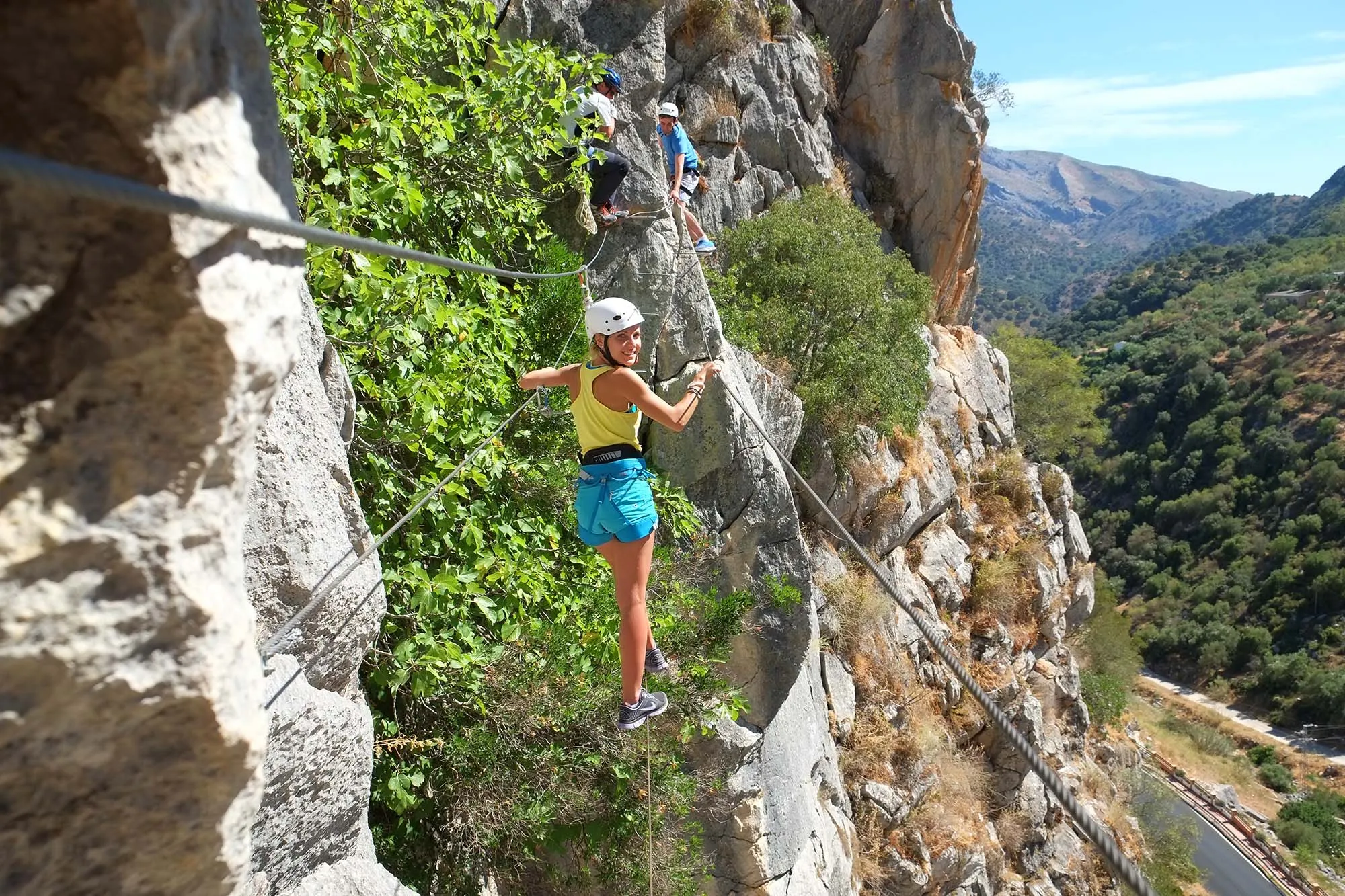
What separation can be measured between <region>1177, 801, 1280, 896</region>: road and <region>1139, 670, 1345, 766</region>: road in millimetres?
12162

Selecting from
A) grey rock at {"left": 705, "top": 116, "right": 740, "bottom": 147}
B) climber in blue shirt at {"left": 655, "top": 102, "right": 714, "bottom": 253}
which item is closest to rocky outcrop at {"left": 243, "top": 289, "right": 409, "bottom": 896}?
climber in blue shirt at {"left": 655, "top": 102, "right": 714, "bottom": 253}

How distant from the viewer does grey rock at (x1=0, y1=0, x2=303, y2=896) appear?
1253 mm

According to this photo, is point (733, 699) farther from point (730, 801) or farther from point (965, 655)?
point (965, 655)

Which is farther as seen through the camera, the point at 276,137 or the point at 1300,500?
the point at 1300,500

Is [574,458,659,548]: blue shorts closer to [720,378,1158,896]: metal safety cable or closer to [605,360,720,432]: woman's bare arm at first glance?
[605,360,720,432]: woman's bare arm

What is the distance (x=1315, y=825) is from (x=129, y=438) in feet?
168

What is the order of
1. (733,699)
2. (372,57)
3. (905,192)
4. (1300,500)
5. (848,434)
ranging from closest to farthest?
(372,57), (733,699), (848,434), (905,192), (1300,500)

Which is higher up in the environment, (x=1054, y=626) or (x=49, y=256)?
(x=49, y=256)

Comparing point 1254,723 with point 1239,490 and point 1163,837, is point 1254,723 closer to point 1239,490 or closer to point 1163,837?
point 1239,490

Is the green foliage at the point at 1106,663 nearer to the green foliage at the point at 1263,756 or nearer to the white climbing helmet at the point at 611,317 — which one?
the green foliage at the point at 1263,756

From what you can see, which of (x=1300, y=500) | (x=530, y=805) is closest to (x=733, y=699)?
(x=530, y=805)

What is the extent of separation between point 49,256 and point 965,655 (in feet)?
53.0

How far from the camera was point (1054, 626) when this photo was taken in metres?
18.5

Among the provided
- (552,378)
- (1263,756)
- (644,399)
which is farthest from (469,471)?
(1263,756)
